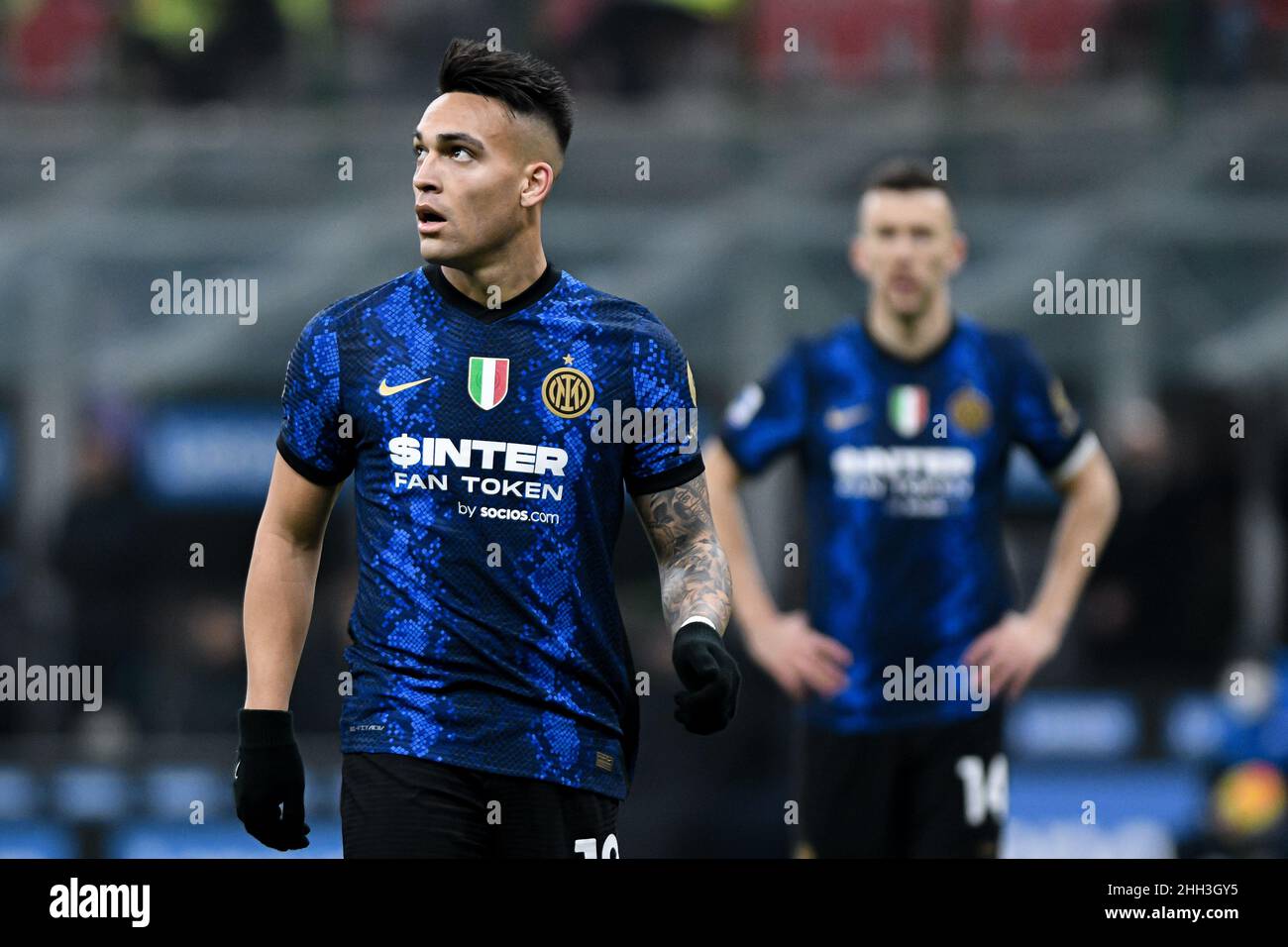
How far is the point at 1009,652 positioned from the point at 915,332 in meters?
1.17

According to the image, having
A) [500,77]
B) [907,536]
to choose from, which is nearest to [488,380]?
[500,77]

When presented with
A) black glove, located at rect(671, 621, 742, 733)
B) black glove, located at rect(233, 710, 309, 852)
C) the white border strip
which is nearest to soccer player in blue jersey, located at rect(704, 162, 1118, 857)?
the white border strip

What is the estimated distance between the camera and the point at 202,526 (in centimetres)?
1250

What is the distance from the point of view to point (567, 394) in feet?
16.4

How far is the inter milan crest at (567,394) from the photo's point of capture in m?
4.98

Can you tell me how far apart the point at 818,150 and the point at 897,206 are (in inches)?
223

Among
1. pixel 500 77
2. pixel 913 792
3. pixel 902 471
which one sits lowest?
pixel 913 792

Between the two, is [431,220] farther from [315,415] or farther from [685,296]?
[685,296]

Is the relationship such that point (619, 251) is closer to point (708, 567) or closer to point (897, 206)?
point (897, 206)

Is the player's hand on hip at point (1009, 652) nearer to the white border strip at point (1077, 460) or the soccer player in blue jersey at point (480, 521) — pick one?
the white border strip at point (1077, 460)

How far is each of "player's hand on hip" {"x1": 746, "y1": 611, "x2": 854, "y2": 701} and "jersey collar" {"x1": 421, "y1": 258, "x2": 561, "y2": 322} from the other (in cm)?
280

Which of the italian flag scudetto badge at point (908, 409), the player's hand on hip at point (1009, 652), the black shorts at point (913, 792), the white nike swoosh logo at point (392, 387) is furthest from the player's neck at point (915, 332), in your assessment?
the white nike swoosh logo at point (392, 387)
